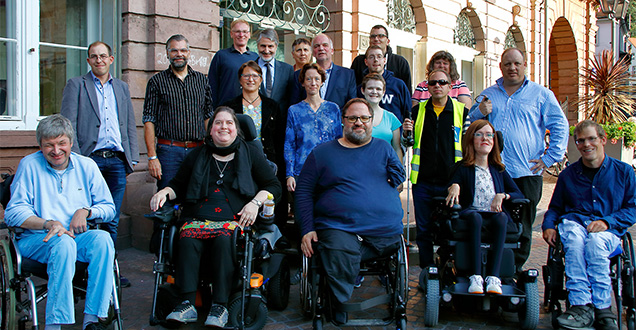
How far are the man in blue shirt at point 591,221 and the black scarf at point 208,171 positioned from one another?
2195mm

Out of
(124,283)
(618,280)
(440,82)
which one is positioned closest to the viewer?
(618,280)

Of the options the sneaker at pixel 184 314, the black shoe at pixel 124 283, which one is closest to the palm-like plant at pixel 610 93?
the black shoe at pixel 124 283

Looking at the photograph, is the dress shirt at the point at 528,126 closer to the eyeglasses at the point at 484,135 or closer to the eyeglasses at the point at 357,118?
the eyeglasses at the point at 484,135

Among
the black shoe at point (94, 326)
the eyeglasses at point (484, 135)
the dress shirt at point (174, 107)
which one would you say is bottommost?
the black shoe at point (94, 326)

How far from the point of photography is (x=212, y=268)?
385 cm

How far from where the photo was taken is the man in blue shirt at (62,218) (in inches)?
136

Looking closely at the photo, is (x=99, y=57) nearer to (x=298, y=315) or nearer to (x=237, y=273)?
(x=237, y=273)

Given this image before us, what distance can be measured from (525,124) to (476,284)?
1618mm

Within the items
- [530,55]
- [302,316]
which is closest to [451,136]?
[302,316]

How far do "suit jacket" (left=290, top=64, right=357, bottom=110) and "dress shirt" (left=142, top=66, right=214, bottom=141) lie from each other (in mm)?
893

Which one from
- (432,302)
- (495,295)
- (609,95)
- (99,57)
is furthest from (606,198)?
(609,95)

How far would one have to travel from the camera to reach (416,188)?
4.95 m

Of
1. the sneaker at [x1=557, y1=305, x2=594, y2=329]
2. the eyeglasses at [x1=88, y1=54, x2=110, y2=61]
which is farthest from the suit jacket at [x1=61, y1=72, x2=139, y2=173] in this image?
the sneaker at [x1=557, y1=305, x2=594, y2=329]

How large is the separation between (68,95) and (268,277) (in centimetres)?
230
